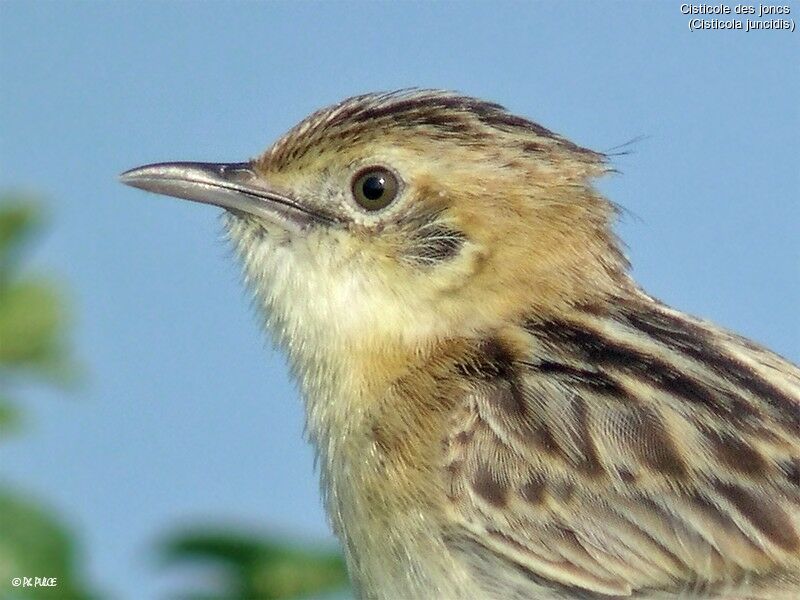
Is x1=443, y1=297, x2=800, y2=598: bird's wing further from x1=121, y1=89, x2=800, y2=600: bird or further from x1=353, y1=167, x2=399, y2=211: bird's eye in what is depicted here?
x1=353, y1=167, x2=399, y2=211: bird's eye

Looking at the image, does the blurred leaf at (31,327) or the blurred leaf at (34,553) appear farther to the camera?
the blurred leaf at (31,327)

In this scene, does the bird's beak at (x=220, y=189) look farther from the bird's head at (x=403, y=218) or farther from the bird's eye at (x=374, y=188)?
the bird's eye at (x=374, y=188)

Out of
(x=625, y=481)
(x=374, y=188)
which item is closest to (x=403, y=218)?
(x=374, y=188)

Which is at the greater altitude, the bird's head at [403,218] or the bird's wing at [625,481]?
the bird's head at [403,218]

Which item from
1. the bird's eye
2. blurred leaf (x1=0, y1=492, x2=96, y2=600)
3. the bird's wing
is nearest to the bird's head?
the bird's eye

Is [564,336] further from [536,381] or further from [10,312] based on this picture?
[10,312]

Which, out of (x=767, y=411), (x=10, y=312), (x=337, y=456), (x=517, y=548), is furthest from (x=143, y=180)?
(x=767, y=411)

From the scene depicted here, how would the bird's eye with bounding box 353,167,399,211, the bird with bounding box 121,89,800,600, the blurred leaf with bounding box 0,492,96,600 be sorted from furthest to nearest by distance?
1. the bird's eye with bounding box 353,167,399,211
2. the bird with bounding box 121,89,800,600
3. the blurred leaf with bounding box 0,492,96,600

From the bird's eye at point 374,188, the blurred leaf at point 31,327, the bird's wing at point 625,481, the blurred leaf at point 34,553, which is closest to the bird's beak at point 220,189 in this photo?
the bird's eye at point 374,188
